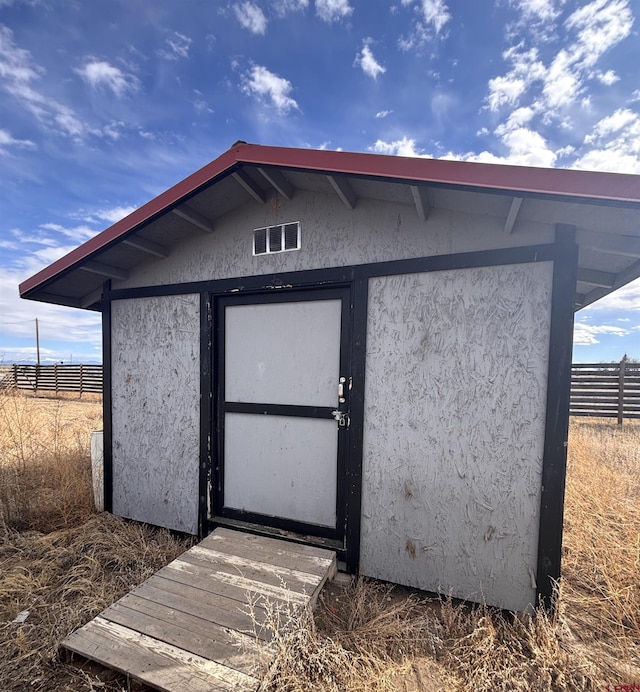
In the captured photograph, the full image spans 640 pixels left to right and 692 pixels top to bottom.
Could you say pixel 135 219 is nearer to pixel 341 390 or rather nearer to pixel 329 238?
pixel 329 238

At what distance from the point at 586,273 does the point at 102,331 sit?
4496 millimetres

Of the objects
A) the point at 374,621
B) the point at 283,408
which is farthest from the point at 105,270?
the point at 374,621

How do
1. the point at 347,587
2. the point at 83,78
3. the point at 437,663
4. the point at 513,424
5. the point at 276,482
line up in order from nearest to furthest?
the point at 437,663
the point at 513,424
the point at 347,587
the point at 276,482
the point at 83,78

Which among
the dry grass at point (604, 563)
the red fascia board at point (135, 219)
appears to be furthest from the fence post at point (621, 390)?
the red fascia board at point (135, 219)

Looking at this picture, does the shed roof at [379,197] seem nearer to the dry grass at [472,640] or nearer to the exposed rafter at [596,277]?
the exposed rafter at [596,277]

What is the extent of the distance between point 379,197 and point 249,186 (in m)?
0.98

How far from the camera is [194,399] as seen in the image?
2924mm

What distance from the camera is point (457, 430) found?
2113 millimetres

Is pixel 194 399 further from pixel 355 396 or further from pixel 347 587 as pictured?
pixel 347 587

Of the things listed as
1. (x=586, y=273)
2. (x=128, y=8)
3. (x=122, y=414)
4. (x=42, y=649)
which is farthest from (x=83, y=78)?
(x=586, y=273)

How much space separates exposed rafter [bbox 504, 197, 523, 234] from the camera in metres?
1.76

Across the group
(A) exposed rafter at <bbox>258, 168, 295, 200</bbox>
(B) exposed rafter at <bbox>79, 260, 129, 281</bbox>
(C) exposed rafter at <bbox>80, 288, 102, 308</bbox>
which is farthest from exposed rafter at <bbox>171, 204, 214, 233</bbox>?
(C) exposed rafter at <bbox>80, 288, 102, 308</bbox>

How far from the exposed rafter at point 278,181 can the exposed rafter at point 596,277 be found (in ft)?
7.90

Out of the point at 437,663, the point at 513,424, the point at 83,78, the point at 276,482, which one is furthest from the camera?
the point at 83,78
